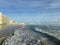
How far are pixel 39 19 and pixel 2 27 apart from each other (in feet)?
2.53

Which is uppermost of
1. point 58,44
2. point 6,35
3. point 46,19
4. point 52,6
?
point 52,6

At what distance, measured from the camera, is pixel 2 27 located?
3.13 m

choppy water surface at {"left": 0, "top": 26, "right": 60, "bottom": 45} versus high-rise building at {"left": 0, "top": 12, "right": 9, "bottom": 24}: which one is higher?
high-rise building at {"left": 0, "top": 12, "right": 9, "bottom": 24}

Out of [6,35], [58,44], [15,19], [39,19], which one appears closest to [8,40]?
[6,35]

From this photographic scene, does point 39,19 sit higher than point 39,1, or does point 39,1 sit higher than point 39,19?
point 39,1

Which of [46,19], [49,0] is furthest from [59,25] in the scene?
[49,0]

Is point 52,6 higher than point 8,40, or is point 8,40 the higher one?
point 52,6

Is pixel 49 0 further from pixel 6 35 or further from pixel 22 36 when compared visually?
pixel 6 35

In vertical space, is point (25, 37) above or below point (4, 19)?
below

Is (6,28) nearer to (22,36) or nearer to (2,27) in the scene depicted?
(2,27)

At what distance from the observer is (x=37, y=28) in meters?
3.12

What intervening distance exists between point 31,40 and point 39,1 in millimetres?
810

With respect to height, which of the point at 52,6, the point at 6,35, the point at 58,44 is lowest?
the point at 58,44

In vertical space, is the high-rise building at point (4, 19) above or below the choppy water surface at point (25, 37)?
above
